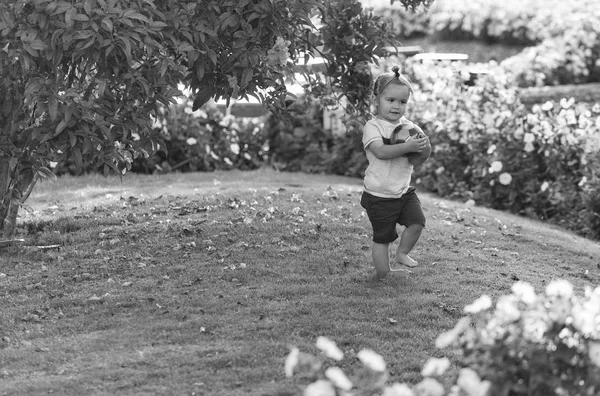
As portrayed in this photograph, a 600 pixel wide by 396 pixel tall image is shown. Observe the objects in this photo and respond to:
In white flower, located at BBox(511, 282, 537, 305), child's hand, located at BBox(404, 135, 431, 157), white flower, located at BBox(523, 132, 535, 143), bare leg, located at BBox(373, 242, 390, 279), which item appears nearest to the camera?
white flower, located at BBox(511, 282, 537, 305)

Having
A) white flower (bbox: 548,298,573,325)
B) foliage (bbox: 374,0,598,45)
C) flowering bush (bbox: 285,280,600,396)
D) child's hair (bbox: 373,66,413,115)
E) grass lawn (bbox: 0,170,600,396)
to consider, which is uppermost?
foliage (bbox: 374,0,598,45)

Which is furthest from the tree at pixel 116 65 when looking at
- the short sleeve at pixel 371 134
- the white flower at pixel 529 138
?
the white flower at pixel 529 138

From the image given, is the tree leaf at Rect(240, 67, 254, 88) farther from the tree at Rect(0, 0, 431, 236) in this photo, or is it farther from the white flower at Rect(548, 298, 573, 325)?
the white flower at Rect(548, 298, 573, 325)

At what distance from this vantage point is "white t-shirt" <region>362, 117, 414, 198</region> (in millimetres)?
5059

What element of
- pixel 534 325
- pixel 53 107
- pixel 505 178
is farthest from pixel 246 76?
pixel 505 178

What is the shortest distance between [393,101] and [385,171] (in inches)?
13.9

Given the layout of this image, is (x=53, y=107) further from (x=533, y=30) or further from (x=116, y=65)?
(x=533, y=30)

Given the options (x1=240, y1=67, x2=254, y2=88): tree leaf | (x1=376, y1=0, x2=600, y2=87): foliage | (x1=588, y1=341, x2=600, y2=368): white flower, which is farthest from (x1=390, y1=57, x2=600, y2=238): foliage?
(x1=588, y1=341, x2=600, y2=368): white flower

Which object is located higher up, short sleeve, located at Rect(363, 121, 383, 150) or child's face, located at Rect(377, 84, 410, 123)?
child's face, located at Rect(377, 84, 410, 123)

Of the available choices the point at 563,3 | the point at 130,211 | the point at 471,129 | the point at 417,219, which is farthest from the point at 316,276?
the point at 563,3

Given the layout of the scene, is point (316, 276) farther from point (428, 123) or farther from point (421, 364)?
point (428, 123)

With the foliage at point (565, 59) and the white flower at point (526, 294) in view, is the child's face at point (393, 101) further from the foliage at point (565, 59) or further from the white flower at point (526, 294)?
the foliage at point (565, 59)

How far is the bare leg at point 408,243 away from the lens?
5.12m

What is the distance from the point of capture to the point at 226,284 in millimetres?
5035
